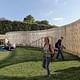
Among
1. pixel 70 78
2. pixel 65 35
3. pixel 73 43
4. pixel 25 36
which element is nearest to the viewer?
pixel 70 78

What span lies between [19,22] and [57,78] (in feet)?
167

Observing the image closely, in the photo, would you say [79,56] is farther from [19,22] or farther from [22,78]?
[19,22]

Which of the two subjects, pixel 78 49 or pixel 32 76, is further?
pixel 78 49

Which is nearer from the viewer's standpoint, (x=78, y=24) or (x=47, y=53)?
(x=47, y=53)

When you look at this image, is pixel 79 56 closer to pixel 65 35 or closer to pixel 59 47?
pixel 59 47

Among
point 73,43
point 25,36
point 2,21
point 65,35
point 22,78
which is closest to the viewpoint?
point 22,78

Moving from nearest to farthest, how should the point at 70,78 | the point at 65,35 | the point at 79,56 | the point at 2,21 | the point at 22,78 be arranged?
the point at 70,78 → the point at 22,78 → the point at 79,56 → the point at 65,35 → the point at 2,21

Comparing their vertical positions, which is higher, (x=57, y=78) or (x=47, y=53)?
Answer: (x=47, y=53)

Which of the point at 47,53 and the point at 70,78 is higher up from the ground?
the point at 47,53

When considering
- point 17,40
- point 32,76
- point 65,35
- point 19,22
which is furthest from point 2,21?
point 32,76

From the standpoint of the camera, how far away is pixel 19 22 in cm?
6681

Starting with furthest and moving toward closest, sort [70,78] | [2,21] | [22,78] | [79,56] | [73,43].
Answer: [2,21] < [73,43] < [79,56] < [22,78] < [70,78]

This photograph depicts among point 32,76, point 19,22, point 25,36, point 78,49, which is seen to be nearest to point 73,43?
point 78,49

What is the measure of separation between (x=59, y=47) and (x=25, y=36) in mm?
26235
